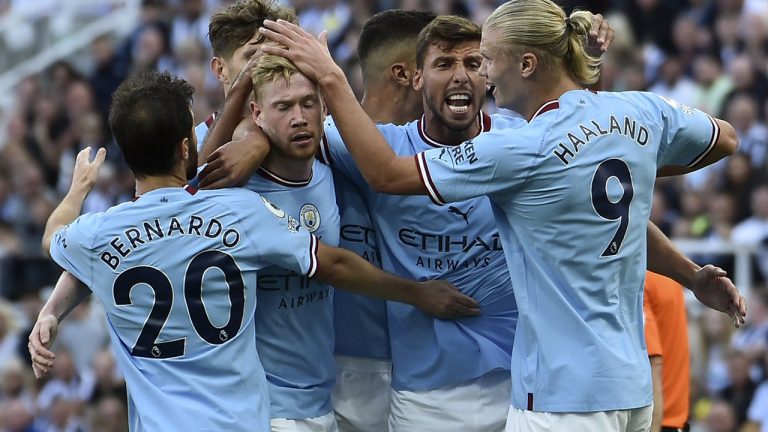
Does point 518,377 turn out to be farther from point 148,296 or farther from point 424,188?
point 148,296

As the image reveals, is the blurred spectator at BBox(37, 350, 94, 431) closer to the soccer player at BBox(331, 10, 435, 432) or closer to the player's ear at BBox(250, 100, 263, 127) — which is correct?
the soccer player at BBox(331, 10, 435, 432)

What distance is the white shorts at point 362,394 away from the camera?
586 cm

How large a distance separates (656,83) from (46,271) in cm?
595

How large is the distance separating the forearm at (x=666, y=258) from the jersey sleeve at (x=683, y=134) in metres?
0.47

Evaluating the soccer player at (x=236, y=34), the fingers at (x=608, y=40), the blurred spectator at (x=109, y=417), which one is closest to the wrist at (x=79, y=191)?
the soccer player at (x=236, y=34)

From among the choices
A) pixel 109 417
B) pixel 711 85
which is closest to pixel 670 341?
pixel 711 85

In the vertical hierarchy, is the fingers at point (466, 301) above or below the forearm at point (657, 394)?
above

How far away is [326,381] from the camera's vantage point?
542 centimetres

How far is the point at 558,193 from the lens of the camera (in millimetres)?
4793

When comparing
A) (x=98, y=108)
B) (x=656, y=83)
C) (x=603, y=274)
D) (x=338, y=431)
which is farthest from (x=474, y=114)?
(x=98, y=108)

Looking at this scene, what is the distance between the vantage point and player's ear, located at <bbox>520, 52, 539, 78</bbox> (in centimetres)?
A: 492

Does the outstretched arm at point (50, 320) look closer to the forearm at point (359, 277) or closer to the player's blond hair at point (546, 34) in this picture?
the forearm at point (359, 277)

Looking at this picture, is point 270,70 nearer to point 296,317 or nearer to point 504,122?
point 296,317

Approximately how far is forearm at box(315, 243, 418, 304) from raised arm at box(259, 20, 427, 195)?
1.11ft
